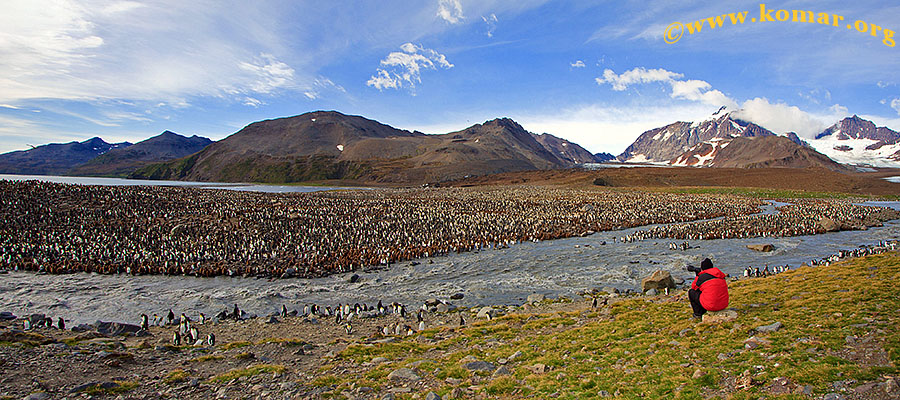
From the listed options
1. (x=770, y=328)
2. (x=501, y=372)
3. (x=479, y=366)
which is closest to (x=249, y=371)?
(x=479, y=366)

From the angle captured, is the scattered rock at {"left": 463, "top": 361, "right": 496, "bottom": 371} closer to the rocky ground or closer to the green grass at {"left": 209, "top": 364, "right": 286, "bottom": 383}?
the rocky ground

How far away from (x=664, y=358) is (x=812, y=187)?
9888cm

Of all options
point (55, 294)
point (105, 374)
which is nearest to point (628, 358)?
point (105, 374)

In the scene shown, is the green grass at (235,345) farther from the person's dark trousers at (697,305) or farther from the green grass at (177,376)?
the person's dark trousers at (697,305)

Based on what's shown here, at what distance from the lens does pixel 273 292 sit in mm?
17453

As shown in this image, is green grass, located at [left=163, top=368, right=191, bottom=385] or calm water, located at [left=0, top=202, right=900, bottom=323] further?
calm water, located at [left=0, top=202, right=900, bottom=323]

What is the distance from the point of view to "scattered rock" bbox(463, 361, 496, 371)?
852 centimetres

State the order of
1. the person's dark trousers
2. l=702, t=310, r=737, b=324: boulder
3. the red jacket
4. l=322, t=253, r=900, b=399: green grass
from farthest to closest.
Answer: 1. the person's dark trousers
2. the red jacket
3. l=702, t=310, r=737, b=324: boulder
4. l=322, t=253, r=900, b=399: green grass

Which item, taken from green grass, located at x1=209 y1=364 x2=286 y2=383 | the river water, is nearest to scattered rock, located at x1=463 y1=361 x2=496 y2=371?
green grass, located at x1=209 y1=364 x2=286 y2=383

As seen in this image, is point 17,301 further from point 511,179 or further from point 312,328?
point 511,179

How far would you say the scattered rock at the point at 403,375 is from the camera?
27.0 feet

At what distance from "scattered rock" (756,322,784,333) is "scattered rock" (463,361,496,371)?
534cm

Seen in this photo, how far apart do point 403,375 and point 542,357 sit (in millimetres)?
2935

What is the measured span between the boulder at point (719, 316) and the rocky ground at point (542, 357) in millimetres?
29
